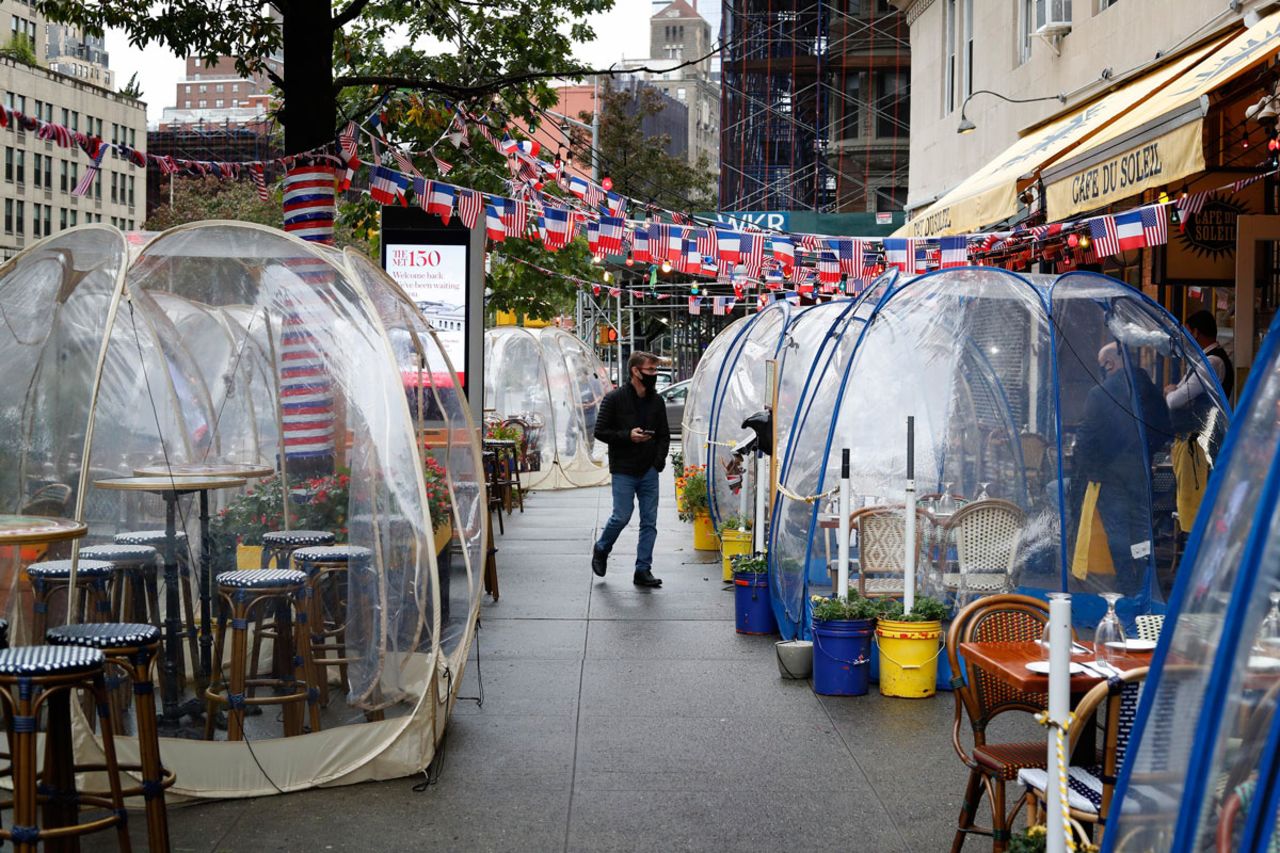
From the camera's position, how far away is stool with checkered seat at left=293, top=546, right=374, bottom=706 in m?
6.63

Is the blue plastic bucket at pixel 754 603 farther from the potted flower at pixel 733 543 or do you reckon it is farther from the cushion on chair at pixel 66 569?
the cushion on chair at pixel 66 569

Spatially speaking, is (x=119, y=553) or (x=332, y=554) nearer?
(x=119, y=553)

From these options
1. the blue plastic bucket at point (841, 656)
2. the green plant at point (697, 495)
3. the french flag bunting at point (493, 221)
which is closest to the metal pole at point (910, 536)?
the blue plastic bucket at point (841, 656)

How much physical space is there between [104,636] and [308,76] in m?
5.64

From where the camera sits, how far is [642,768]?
22.5ft

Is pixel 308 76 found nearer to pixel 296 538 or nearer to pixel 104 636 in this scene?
pixel 296 538

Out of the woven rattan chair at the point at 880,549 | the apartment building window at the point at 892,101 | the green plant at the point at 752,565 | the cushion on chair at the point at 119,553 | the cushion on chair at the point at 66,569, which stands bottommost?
the green plant at the point at 752,565

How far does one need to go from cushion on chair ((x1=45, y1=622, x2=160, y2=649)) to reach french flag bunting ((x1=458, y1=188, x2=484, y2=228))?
21.2ft

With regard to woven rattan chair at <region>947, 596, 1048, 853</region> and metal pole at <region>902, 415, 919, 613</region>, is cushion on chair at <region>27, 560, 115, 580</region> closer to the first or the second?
woven rattan chair at <region>947, 596, 1048, 853</region>

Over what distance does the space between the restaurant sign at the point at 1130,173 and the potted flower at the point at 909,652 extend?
3.10 meters

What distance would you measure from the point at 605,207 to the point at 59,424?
9.32 metres

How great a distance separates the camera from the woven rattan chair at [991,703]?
491 cm

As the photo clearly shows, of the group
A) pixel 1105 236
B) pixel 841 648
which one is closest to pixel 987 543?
pixel 841 648

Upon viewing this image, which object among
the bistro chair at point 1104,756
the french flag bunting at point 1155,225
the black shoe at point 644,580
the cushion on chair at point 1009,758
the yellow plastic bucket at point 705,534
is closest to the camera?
the bistro chair at point 1104,756
